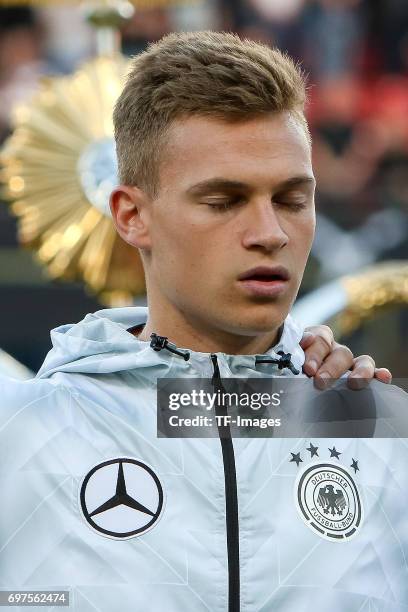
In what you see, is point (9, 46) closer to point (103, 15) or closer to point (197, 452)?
point (103, 15)

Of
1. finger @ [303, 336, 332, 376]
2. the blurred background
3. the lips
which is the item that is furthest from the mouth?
the blurred background

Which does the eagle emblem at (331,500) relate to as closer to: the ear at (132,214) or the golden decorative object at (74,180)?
the ear at (132,214)

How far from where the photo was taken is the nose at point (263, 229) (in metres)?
1.32

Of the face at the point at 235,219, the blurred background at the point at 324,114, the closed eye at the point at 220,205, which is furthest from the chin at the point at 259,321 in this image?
the blurred background at the point at 324,114

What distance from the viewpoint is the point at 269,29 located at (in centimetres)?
457

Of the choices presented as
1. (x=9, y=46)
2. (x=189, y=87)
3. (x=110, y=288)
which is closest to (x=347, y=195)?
(x=9, y=46)

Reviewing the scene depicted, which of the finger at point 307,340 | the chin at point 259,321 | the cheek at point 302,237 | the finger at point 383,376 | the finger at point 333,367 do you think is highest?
the cheek at point 302,237

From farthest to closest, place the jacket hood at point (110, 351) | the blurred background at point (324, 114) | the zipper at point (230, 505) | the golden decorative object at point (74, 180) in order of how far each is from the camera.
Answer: the blurred background at point (324, 114), the golden decorative object at point (74, 180), the jacket hood at point (110, 351), the zipper at point (230, 505)

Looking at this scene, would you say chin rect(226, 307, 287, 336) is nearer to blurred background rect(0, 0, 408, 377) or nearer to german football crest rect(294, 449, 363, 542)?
german football crest rect(294, 449, 363, 542)

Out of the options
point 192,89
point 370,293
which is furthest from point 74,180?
point 192,89

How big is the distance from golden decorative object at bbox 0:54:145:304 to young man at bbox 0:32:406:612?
1725 mm

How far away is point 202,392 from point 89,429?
0.38 ft

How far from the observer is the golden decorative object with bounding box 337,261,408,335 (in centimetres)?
321

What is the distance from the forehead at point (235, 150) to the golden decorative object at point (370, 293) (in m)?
1.82
